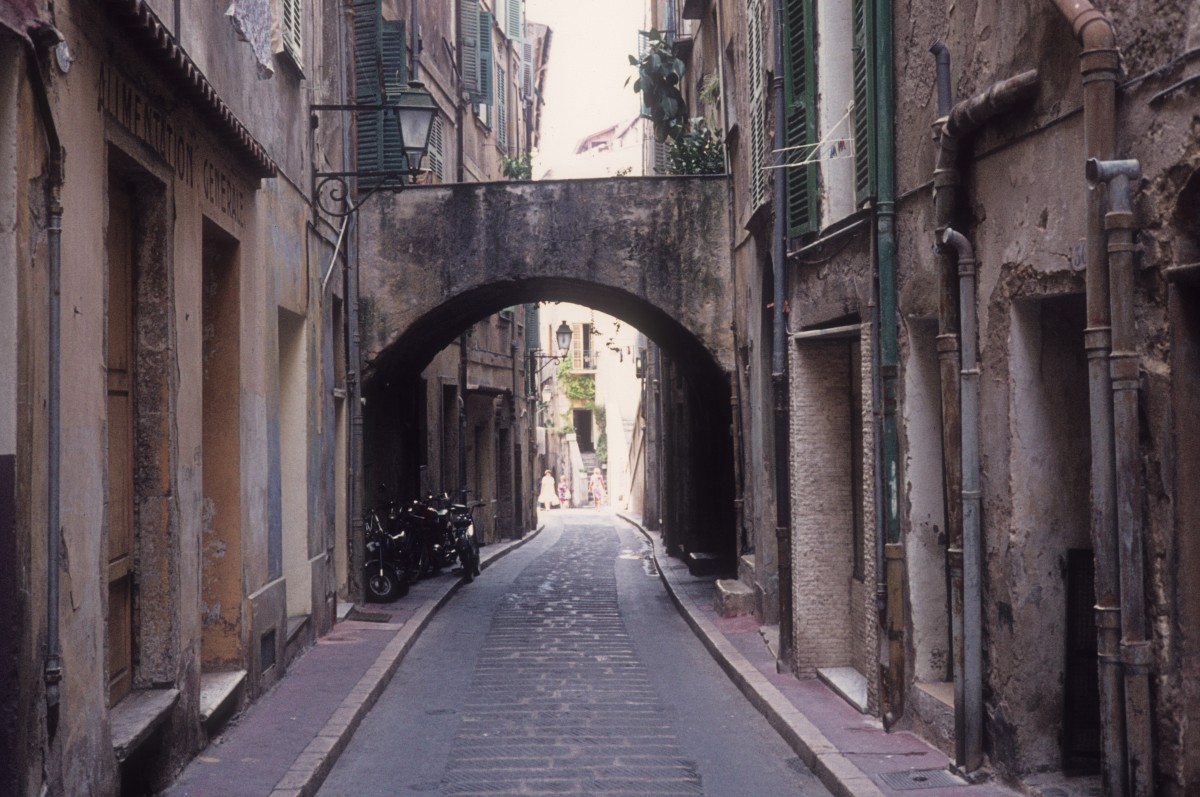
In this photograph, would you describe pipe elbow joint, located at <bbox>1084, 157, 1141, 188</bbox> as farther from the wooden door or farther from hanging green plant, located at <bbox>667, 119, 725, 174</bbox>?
hanging green plant, located at <bbox>667, 119, 725, 174</bbox>

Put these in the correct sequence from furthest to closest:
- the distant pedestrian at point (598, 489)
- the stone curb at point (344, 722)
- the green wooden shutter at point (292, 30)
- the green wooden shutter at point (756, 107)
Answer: the distant pedestrian at point (598, 489), the green wooden shutter at point (756, 107), the green wooden shutter at point (292, 30), the stone curb at point (344, 722)

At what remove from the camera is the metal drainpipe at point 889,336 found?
27.2 ft

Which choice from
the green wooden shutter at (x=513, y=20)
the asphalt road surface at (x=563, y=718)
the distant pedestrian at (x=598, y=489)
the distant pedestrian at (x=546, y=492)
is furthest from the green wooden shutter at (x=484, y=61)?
the distant pedestrian at (x=598, y=489)

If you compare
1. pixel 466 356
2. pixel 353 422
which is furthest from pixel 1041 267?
pixel 466 356

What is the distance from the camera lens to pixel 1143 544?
524cm

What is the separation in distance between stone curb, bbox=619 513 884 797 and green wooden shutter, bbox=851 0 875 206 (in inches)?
127

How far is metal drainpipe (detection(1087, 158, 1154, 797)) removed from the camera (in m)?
5.15

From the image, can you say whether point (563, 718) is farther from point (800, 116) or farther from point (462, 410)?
point (462, 410)

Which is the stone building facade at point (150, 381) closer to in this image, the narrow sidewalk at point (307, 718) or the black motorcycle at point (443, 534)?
the narrow sidewalk at point (307, 718)

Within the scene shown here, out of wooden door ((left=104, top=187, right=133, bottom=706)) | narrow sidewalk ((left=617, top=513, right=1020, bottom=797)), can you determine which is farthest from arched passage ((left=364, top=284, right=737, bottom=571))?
wooden door ((left=104, top=187, right=133, bottom=706))

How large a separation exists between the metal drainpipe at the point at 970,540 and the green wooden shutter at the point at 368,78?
10398 mm

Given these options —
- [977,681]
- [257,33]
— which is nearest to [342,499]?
[257,33]

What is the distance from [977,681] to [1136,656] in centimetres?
180

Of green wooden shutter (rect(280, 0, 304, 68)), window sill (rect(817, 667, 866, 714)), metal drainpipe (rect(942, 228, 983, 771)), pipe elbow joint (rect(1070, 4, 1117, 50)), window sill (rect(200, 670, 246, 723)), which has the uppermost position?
green wooden shutter (rect(280, 0, 304, 68))
